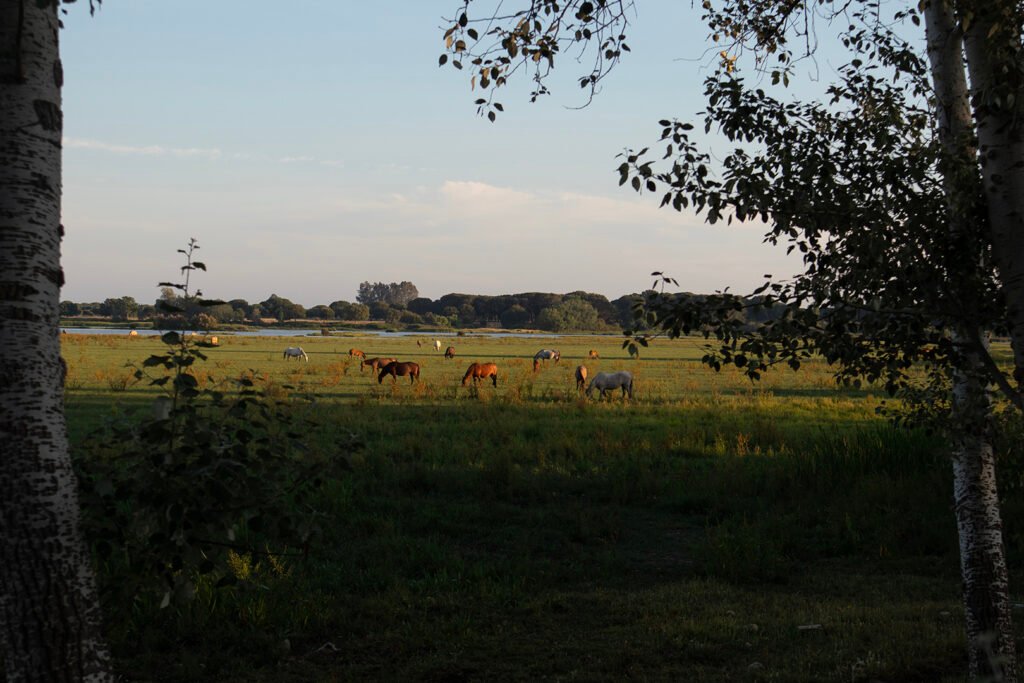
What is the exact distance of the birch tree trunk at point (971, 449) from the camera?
4.88 meters

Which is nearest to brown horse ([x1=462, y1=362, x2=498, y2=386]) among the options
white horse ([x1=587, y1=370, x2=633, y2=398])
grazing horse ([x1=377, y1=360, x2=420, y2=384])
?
grazing horse ([x1=377, y1=360, x2=420, y2=384])

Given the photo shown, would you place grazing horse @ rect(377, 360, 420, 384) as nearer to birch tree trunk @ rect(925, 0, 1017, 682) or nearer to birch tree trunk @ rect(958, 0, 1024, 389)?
birch tree trunk @ rect(925, 0, 1017, 682)

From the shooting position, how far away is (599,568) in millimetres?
9297

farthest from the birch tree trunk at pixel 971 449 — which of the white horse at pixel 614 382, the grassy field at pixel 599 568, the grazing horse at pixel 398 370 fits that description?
the grazing horse at pixel 398 370

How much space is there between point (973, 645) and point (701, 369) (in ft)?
129

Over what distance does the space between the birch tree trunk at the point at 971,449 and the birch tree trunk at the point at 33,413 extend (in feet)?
14.9

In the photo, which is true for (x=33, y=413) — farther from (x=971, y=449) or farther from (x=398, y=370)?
(x=398, y=370)

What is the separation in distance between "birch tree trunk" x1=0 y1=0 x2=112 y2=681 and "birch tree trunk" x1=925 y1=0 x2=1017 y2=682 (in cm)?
455

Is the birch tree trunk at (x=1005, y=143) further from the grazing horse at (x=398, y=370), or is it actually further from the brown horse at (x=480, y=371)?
the grazing horse at (x=398, y=370)

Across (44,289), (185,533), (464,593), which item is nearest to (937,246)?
(185,533)

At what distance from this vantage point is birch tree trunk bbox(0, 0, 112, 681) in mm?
3396

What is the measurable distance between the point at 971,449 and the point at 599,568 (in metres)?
4.65

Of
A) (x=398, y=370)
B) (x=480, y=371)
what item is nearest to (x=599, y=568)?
(x=480, y=371)

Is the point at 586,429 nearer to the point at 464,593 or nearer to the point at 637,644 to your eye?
the point at 464,593
